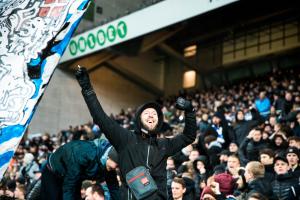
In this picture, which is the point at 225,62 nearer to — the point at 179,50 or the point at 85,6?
the point at 179,50

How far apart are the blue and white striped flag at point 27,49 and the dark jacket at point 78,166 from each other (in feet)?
3.93

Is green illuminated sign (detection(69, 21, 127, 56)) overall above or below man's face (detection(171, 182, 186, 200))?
above

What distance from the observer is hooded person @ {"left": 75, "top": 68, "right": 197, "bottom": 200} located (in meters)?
3.47

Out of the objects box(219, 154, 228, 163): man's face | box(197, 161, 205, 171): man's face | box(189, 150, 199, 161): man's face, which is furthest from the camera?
box(189, 150, 199, 161): man's face

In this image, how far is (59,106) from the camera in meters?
22.2

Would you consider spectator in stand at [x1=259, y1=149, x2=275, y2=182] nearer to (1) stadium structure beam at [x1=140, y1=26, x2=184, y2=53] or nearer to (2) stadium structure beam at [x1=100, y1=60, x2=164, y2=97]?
(1) stadium structure beam at [x1=140, y1=26, x2=184, y2=53]

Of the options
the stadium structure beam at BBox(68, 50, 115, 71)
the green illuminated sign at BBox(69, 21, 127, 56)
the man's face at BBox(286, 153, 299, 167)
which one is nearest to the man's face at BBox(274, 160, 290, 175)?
the man's face at BBox(286, 153, 299, 167)

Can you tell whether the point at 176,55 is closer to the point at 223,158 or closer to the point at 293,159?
the point at 223,158

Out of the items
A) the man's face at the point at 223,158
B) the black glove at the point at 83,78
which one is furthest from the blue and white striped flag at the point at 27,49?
the man's face at the point at 223,158

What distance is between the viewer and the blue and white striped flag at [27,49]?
3.15 meters

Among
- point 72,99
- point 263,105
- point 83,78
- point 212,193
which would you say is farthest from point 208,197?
point 72,99

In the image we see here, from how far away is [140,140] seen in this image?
3.56m

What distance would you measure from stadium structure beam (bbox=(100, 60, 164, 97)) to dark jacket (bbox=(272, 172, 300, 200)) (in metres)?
17.8

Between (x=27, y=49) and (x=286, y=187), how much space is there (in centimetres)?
374
